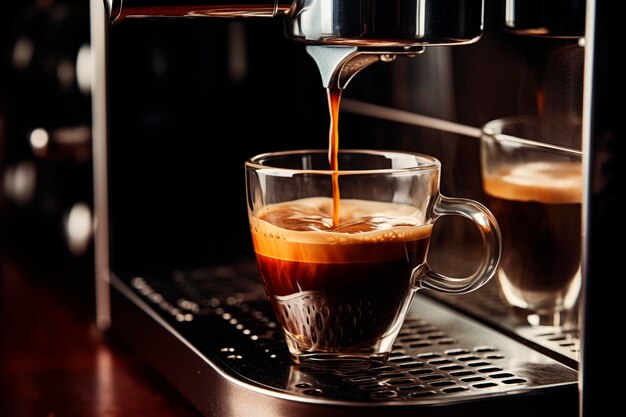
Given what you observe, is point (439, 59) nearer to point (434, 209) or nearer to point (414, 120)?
point (414, 120)

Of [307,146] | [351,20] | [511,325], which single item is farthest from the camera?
[307,146]

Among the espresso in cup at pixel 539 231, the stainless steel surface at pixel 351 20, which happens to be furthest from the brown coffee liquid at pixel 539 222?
the stainless steel surface at pixel 351 20

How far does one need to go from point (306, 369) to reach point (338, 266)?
2.9 inches

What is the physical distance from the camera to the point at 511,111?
697mm

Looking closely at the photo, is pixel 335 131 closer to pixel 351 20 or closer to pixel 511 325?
pixel 351 20

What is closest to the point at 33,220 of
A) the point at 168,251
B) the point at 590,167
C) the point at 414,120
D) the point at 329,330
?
the point at 168,251

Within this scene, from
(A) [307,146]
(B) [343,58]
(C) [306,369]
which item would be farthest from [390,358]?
(A) [307,146]

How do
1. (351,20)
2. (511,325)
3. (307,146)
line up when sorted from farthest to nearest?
(307,146) → (511,325) → (351,20)

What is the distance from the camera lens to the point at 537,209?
673 mm

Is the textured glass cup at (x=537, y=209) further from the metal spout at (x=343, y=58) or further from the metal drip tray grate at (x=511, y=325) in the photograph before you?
the metal spout at (x=343, y=58)

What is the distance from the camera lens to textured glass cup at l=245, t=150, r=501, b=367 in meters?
0.60

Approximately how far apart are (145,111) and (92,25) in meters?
0.08

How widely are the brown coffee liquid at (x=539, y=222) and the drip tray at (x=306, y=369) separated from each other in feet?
0.16

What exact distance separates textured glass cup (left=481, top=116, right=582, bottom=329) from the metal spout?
110mm
